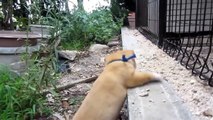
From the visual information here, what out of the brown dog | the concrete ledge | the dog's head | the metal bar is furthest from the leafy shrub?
the concrete ledge

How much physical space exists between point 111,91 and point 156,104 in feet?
0.82

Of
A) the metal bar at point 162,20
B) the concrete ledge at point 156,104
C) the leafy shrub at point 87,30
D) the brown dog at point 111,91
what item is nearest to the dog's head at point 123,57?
the brown dog at point 111,91

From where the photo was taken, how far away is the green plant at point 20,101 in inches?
70.8

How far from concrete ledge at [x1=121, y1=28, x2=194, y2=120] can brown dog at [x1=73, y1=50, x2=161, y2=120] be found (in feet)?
0.13

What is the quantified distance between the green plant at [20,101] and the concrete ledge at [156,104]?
28.7 inches

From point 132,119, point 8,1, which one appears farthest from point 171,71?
point 8,1

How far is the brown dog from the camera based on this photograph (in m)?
1.32

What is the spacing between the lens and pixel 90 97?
4.48 ft

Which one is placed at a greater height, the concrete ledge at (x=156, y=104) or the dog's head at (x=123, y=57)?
the dog's head at (x=123, y=57)

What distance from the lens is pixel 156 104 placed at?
118 cm

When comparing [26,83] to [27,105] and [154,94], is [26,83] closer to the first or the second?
[27,105]

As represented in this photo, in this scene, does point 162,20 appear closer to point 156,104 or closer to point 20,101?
point 20,101

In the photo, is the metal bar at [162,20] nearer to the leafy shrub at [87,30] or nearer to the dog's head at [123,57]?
the dog's head at [123,57]

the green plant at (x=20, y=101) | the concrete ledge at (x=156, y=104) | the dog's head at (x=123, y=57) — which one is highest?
the dog's head at (x=123, y=57)
